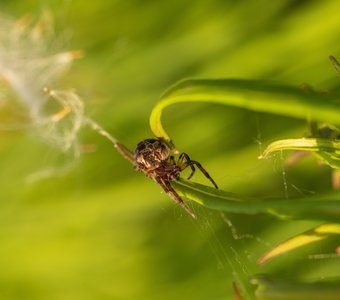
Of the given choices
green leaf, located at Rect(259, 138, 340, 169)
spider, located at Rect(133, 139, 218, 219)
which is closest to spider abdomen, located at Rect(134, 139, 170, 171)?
spider, located at Rect(133, 139, 218, 219)

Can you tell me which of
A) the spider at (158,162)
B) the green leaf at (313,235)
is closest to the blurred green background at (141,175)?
the spider at (158,162)

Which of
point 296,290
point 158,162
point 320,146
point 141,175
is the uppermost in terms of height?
point 141,175

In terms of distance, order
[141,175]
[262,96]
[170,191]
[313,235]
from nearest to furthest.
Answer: [262,96], [313,235], [170,191], [141,175]

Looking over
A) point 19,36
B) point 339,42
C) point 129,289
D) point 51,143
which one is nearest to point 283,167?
point 339,42

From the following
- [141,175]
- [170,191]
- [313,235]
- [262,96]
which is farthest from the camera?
[141,175]

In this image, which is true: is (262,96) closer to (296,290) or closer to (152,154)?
(296,290)

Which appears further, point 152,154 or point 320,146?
point 152,154

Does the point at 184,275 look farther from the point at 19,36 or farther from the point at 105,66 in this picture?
the point at 19,36

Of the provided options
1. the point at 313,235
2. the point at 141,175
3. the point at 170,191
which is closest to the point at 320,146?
the point at 313,235
